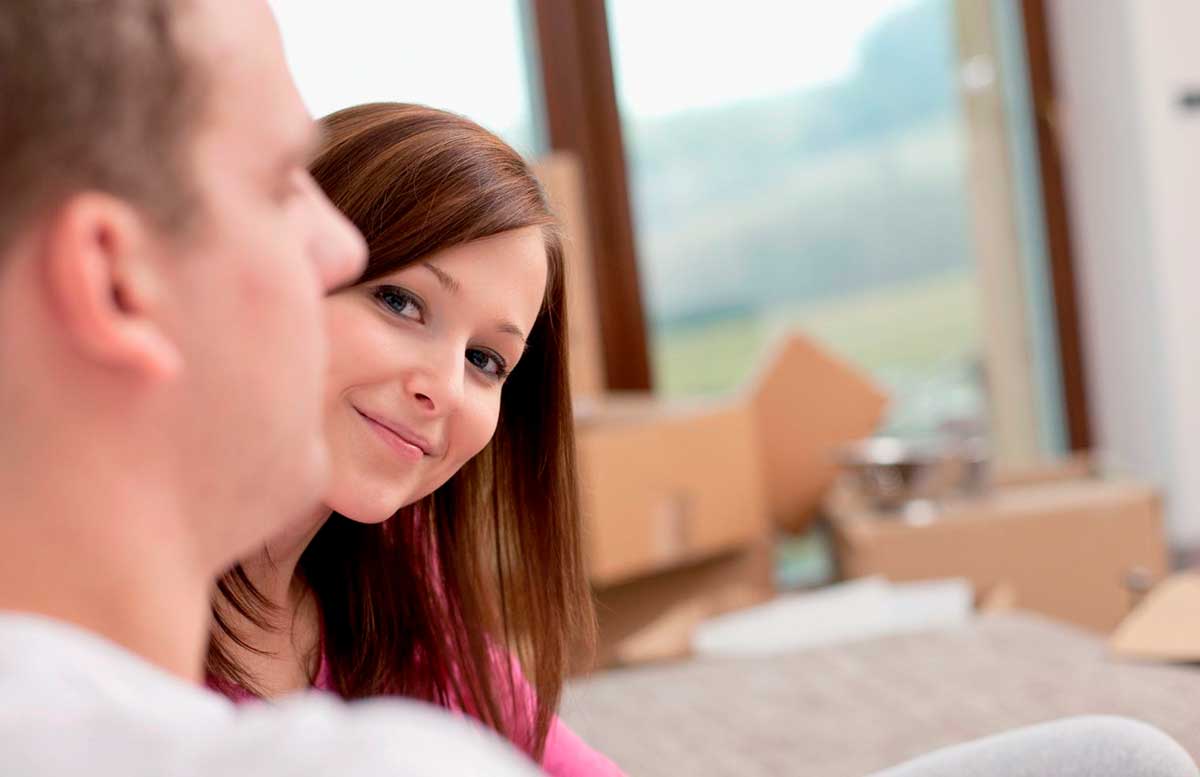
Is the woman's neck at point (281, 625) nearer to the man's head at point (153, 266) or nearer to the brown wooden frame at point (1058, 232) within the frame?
the man's head at point (153, 266)

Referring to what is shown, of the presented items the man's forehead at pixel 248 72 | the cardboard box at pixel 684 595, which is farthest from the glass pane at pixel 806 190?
the man's forehead at pixel 248 72

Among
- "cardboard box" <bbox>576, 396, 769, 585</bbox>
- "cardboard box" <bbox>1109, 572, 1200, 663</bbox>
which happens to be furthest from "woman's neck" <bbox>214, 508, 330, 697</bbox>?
"cardboard box" <bbox>576, 396, 769, 585</bbox>

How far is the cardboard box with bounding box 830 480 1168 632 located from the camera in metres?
2.48

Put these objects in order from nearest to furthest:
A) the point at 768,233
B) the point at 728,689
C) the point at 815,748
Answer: the point at 815,748 < the point at 728,689 < the point at 768,233

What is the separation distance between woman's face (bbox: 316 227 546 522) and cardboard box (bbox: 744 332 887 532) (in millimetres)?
1805

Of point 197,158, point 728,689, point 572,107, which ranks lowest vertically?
point 728,689

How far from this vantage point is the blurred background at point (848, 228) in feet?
9.05

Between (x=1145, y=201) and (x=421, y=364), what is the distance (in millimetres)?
2421

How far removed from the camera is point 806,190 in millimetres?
3246

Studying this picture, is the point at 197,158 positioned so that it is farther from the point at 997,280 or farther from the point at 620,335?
the point at 997,280

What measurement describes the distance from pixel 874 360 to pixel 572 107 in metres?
0.89

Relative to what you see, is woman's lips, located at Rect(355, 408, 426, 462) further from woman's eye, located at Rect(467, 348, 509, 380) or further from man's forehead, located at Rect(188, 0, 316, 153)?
man's forehead, located at Rect(188, 0, 316, 153)

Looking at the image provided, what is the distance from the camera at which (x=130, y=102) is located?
43 centimetres

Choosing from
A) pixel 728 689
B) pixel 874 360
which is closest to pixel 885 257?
pixel 874 360
